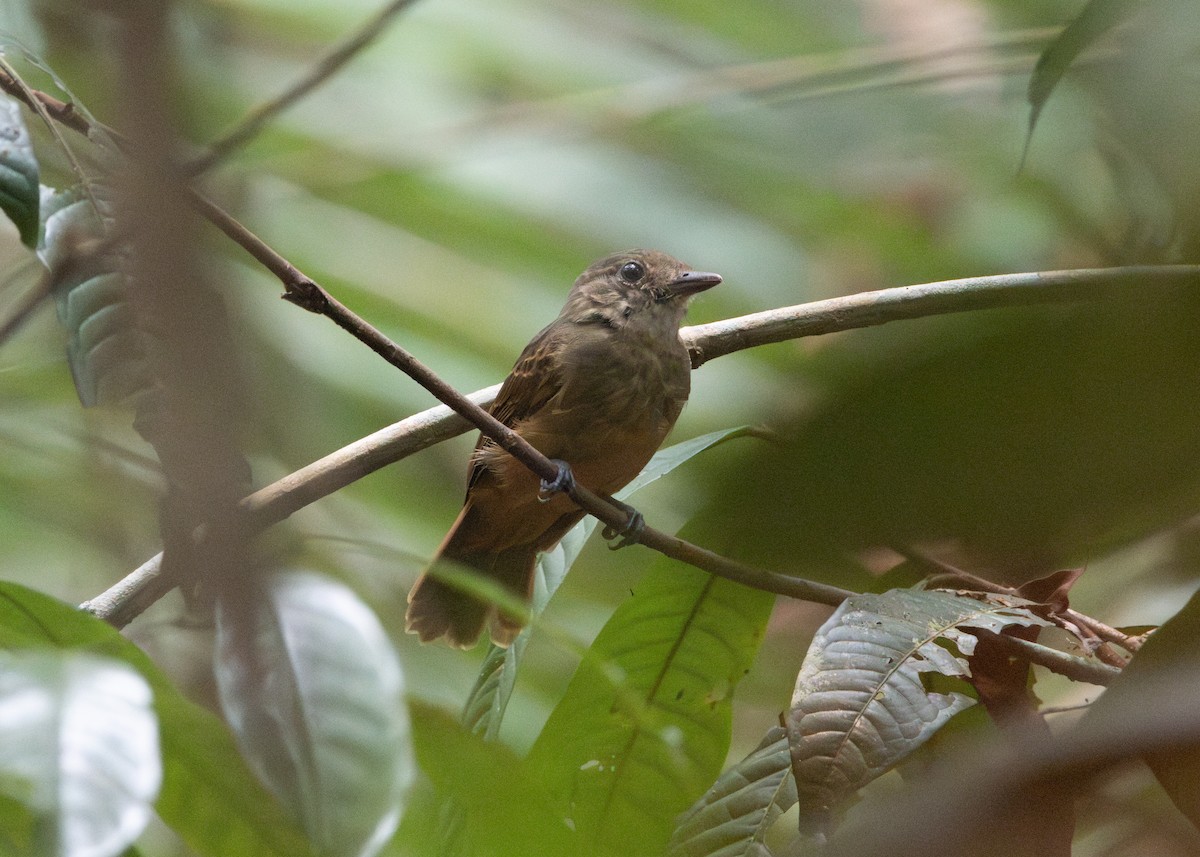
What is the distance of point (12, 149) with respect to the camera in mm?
1388

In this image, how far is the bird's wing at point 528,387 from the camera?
2.70m

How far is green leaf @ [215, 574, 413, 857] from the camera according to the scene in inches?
31.6

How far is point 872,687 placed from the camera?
1308 millimetres

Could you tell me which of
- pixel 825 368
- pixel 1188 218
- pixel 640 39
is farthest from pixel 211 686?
pixel 640 39

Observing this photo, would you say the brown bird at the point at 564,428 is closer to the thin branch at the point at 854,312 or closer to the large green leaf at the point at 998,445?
the thin branch at the point at 854,312

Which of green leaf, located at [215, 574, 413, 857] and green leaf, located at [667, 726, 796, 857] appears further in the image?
green leaf, located at [667, 726, 796, 857]

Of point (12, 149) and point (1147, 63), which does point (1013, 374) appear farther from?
point (12, 149)

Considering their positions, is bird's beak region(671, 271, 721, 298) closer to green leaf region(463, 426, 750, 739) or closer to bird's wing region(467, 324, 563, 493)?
bird's wing region(467, 324, 563, 493)

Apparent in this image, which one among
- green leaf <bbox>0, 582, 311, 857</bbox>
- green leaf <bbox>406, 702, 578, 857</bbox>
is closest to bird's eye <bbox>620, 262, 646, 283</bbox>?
green leaf <bbox>0, 582, 311, 857</bbox>

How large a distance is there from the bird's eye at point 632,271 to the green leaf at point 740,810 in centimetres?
161

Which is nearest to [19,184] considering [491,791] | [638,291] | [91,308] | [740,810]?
[91,308]

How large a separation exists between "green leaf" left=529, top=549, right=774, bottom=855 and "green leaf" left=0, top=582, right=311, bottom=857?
24.3 inches

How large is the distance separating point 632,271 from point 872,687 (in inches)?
73.8

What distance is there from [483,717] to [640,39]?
10.0ft
